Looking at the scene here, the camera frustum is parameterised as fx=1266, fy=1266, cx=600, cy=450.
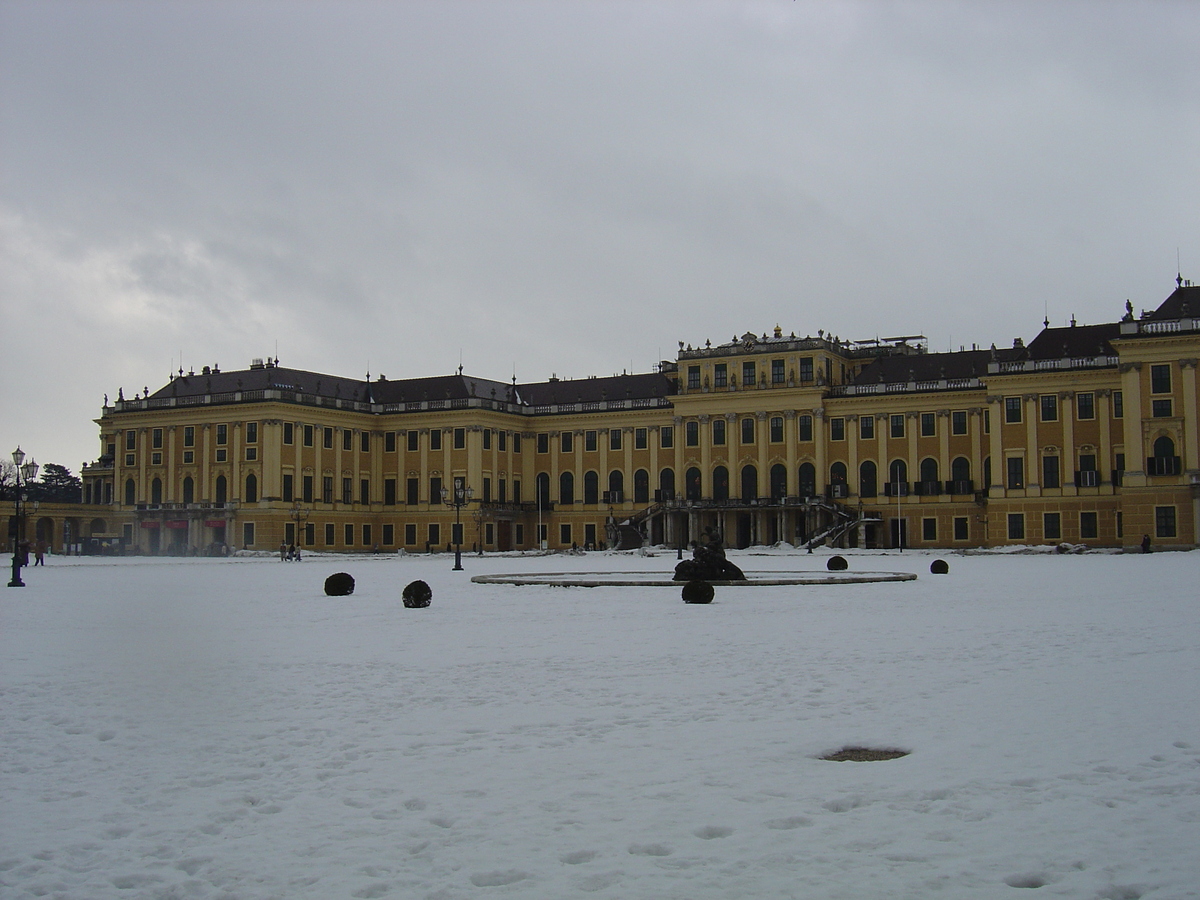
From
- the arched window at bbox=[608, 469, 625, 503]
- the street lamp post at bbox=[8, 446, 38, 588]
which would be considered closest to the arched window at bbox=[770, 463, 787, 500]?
the arched window at bbox=[608, 469, 625, 503]

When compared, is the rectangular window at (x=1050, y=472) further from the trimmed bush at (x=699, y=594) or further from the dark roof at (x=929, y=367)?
the trimmed bush at (x=699, y=594)

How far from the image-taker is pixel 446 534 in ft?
321

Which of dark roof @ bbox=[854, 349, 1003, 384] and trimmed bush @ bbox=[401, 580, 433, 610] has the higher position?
dark roof @ bbox=[854, 349, 1003, 384]

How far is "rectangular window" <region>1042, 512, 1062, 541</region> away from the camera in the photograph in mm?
78750

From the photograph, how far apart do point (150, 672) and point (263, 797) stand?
708 centimetres

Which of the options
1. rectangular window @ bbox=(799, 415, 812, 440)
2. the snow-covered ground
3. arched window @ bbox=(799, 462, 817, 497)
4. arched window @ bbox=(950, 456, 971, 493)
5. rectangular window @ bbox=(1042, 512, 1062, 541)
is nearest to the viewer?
the snow-covered ground

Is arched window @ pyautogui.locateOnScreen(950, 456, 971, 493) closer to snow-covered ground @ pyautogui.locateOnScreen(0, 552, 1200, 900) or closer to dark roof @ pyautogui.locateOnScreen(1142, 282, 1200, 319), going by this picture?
dark roof @ pyautogui.locateOnScreen(1142, 282, 1200, 319)

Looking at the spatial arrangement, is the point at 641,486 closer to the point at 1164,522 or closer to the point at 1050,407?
the point at 1050,407

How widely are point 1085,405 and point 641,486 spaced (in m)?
33.6

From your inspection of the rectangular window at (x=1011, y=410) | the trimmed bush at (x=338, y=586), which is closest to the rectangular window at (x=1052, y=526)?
the rectangular window at (x=1011, y=410)

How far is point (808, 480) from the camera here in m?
90.8

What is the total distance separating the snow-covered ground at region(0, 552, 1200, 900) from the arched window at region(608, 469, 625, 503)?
78.9 meters

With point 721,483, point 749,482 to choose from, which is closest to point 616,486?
point 721,483

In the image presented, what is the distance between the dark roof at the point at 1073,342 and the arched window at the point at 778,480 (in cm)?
1904
